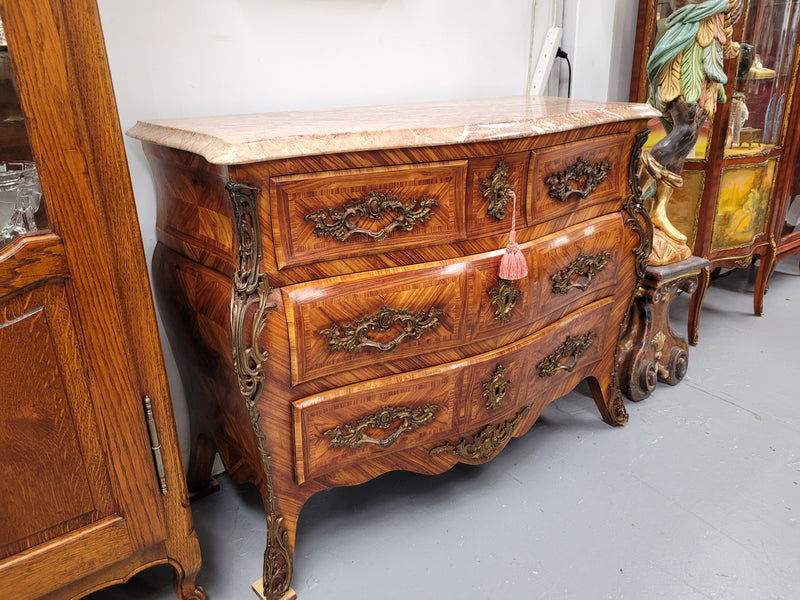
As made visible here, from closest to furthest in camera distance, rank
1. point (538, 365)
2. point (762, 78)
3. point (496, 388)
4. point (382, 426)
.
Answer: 1. point (382, 426)
2. point (496, 388)
3. point (538, 365)
4. point (762, 78)

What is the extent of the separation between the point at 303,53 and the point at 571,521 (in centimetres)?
145

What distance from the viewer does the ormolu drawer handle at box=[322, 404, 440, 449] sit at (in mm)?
1235

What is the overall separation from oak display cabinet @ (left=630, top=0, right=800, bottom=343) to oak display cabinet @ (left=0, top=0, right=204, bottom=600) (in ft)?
7.05

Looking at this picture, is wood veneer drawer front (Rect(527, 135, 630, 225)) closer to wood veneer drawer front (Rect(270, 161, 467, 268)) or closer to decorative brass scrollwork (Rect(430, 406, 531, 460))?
wood veneer drawer front (Rect(270, 161, 467, 268))

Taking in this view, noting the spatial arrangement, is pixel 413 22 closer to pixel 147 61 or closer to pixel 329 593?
pixel 147 61

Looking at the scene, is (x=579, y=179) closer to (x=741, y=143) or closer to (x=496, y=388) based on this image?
(x=496, y=388)

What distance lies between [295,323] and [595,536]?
970 millimetres

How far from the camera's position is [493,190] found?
125cm

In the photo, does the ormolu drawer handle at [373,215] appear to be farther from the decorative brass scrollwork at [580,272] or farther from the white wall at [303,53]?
the white wall at [303,53]

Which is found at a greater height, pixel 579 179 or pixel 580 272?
pixel 579 179

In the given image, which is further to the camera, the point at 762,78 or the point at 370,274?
the point at 762,78

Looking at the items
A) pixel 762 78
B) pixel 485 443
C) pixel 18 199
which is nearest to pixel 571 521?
pixel 485 443

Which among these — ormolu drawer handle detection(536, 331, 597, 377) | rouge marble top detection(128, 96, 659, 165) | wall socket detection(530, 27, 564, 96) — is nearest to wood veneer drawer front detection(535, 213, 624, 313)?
ormolu drawer handle detection(536, 331, 597, 377)

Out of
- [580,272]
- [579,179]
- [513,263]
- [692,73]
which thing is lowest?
[580,272]
